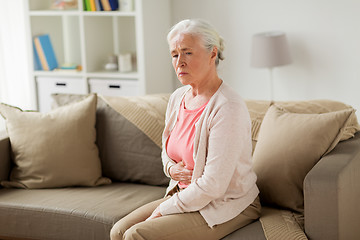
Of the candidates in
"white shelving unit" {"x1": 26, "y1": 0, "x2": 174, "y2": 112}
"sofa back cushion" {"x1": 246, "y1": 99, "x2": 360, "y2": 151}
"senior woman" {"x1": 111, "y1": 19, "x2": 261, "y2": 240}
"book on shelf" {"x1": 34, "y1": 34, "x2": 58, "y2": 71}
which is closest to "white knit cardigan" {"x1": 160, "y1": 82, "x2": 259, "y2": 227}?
"senior woman" {"x1": 111, "y1": 19, "x2": 261, "y2": 240}

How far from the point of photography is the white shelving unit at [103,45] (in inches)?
175

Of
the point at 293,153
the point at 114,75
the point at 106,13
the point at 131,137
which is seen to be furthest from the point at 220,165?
the point at 106,13

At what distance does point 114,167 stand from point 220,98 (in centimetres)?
100

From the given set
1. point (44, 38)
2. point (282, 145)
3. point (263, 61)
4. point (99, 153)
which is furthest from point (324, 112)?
point (44, 38)

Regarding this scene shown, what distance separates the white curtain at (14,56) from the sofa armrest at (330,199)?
122 inches

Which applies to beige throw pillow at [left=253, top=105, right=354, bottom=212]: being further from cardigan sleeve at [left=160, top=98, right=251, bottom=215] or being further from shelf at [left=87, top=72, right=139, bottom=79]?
shelf at [left=87, top=72, right=139, bottom=79]

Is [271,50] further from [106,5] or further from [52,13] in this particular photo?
[52,13]

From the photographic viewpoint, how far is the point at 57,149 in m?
3.03

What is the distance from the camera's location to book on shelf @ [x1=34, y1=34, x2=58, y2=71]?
4790 millimetres

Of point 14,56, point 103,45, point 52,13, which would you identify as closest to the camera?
point 52,13

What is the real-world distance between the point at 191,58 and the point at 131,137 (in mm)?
854

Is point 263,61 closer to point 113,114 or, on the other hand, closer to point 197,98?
point 113,114

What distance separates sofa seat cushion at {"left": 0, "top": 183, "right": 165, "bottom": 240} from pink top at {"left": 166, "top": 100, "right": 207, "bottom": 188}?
1.27ft

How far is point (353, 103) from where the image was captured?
14.3 ft
